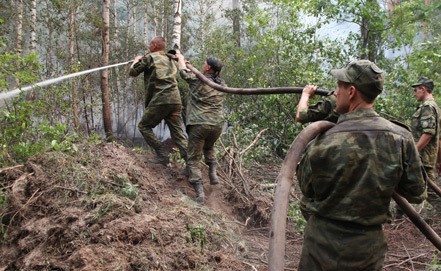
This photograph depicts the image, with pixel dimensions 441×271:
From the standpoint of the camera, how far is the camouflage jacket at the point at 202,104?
20.7 ft

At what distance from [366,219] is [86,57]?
66.8 ft

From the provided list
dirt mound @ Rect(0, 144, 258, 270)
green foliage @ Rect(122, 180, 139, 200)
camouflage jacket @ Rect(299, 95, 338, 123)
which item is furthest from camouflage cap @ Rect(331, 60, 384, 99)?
green foliage @ Rect(122, 180, 139, 200)

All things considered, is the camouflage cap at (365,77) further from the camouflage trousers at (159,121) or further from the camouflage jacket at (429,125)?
the camouflage trousers at (159,121)

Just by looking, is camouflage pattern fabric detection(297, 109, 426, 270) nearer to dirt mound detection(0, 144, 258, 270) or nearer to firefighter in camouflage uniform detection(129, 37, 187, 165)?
dirt mound detection(0, 144, 258, 270)

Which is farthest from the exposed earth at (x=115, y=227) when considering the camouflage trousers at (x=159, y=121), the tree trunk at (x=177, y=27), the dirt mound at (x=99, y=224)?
the tree trunk at (x=177, y=27)

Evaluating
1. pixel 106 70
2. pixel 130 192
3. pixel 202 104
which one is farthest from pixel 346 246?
pixel 106 70

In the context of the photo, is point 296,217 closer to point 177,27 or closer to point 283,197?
point 283,197

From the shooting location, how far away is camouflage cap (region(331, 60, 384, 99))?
8.04 ft

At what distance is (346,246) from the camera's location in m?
2.49

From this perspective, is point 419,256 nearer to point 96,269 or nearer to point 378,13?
point 96,269

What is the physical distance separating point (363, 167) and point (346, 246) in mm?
547

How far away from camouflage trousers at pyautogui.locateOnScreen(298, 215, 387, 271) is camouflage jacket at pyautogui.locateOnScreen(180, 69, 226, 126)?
3.89 meters

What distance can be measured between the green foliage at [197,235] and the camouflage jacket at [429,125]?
406cm

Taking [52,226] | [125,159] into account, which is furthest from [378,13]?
[52,226]
